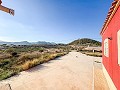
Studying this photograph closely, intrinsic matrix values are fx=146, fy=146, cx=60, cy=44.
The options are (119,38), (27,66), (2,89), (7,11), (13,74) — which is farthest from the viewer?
(27,66)

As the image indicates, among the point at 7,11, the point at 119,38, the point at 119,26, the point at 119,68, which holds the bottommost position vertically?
the point at 119,68

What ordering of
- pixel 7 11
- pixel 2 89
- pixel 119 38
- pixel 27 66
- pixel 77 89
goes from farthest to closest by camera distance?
1. pixel 27 66
2. pixel 77 89
3. pixel 2 89
4. pixel 119 38
5. pixel 7 11

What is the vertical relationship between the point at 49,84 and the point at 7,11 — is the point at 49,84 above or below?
below

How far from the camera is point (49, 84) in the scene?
7523 millimetres

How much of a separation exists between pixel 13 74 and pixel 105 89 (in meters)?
5.55

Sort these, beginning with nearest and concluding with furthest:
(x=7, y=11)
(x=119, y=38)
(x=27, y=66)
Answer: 1. (x=7, y=11)
2. (x=119, y=38)
3. (x=27, y=66)

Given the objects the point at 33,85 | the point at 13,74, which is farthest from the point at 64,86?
the point at 13,74

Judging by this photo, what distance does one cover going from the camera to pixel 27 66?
11.5 meters

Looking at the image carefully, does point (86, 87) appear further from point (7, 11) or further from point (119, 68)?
point (7, 11)

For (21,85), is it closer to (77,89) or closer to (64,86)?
(64,86)

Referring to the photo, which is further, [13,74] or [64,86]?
[13,74]

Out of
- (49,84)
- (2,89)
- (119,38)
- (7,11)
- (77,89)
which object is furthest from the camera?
(49,84)

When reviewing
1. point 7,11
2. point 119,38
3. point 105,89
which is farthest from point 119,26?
point 105,89

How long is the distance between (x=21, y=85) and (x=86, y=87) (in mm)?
3179
